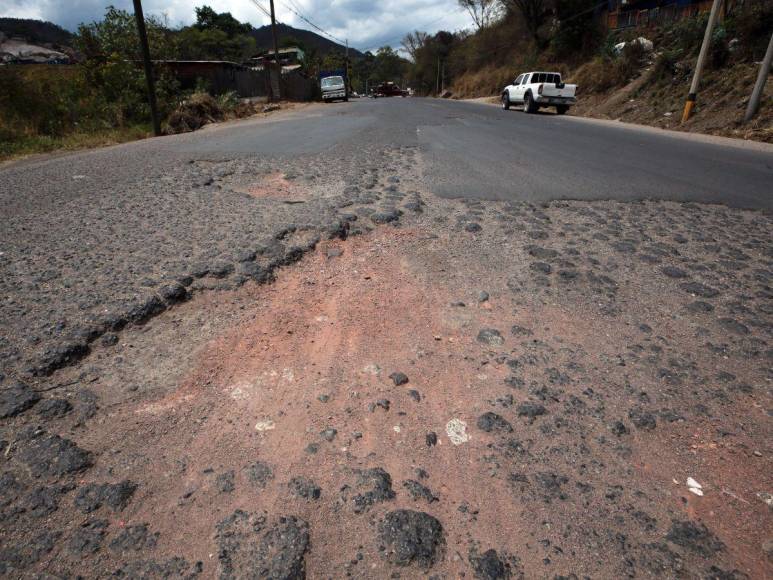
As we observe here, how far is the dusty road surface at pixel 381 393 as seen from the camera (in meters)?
1.18

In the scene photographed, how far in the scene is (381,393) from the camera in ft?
5.67

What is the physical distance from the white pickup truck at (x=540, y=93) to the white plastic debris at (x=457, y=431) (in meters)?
19.6

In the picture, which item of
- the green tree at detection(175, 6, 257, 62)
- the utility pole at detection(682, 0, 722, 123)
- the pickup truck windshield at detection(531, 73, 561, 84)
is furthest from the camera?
the green tree at detection(175, 6, 257, 62)

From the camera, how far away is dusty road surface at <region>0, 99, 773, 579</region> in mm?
1185

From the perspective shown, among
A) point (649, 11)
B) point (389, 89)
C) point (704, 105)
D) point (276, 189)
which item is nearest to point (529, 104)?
point (704, 105)

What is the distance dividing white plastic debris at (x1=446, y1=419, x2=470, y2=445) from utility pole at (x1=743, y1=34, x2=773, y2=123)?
557 inches

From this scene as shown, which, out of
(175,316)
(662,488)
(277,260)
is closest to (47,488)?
(175,316)

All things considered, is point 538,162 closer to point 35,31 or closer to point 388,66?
point 35,31

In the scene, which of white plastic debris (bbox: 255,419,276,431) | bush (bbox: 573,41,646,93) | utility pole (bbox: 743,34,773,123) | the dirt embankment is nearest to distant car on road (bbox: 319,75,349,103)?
bush (bbox: 573,41,646,93)

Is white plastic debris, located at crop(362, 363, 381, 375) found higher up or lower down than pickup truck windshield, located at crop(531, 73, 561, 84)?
lower down

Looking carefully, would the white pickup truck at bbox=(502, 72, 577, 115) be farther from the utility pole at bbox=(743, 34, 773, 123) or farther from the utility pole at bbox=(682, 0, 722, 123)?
the utility pole at bbox=(743, 34, 773, 123)

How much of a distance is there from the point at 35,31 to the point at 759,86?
84.7m

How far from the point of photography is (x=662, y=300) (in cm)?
238

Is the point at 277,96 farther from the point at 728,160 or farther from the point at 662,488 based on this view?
the point at 662,488
